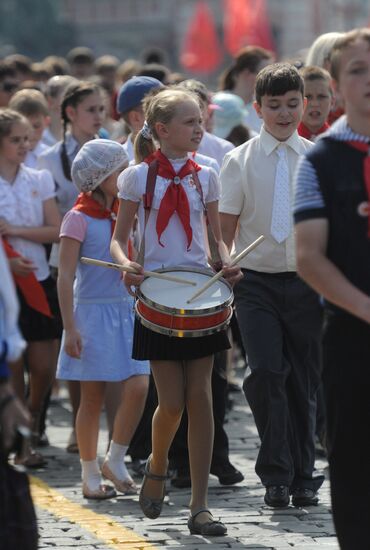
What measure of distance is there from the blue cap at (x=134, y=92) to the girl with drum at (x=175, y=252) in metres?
1.83

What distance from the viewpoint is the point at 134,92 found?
9086 millimetres

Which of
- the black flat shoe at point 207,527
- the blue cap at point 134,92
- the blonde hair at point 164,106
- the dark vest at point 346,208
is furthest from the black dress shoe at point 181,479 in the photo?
the dark vest at point 346,208

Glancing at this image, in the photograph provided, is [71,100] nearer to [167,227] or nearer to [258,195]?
[258,195]

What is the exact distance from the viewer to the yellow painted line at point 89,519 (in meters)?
6.93

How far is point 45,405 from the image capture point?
9.75 m

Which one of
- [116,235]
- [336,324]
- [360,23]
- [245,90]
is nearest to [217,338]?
[116,235]

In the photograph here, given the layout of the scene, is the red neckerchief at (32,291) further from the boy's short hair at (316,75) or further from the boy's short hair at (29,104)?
the boy's short hair at (316,75)

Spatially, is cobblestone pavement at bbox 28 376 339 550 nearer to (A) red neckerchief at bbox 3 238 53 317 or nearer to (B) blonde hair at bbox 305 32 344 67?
(A) red neckerchief at bbox 3 238 53 317

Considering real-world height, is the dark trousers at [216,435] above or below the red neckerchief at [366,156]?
below

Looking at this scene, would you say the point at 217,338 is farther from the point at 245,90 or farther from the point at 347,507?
the point at 245,90

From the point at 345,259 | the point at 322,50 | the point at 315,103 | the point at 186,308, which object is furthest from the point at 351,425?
the point at 322,50

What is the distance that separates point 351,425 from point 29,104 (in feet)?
19.9

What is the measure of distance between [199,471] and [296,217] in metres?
2.21

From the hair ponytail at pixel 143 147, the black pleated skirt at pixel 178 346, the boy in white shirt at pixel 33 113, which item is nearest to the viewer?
the black pleated skirt at pixel 178 346
